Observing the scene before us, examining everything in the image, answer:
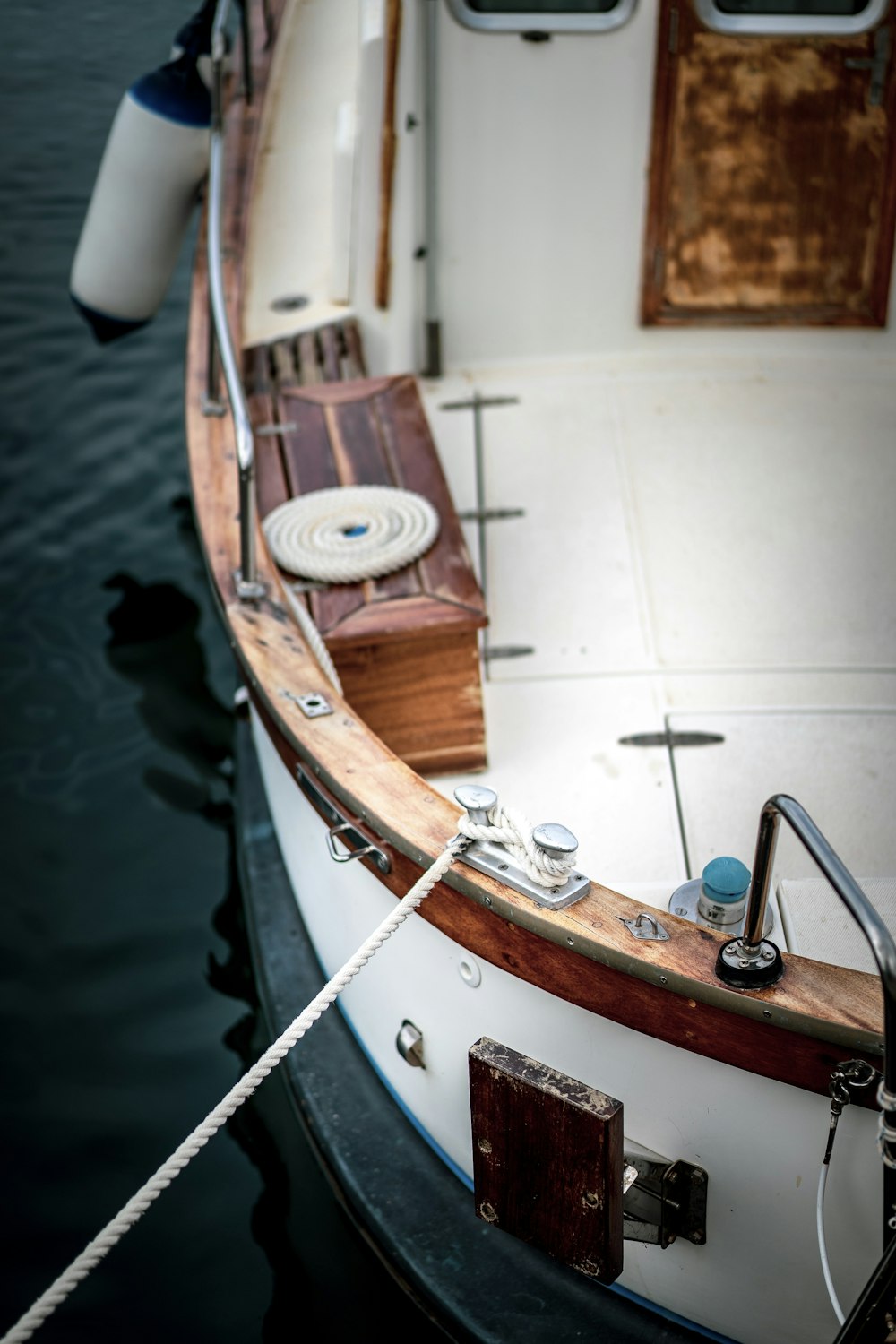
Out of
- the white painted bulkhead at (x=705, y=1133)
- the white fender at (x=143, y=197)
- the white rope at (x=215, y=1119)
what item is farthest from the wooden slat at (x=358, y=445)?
the white fender at (x=143, y=197)

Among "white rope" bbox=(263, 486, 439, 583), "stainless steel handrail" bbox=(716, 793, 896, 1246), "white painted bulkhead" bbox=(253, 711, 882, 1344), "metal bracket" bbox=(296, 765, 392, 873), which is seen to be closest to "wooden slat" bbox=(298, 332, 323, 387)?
"white rope" bbox=(263, 486, 439, 583)

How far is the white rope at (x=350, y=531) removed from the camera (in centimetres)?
285

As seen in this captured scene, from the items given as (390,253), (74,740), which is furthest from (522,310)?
(74,740)

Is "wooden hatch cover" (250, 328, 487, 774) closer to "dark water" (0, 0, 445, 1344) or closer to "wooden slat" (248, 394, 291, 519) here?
"wooden slat" (248, 394, 291, 519)

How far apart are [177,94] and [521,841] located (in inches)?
137

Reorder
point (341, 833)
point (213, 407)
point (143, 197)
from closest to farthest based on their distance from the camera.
Result: point (341, 833) < point (213, 407) < point (143, 197)

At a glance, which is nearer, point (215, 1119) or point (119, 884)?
point (215, 1119)

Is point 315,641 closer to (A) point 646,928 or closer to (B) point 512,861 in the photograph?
(B) point 512,861

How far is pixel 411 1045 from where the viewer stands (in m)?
2.34

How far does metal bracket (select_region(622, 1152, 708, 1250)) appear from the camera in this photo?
6.16ft

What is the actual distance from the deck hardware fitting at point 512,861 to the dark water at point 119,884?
1.21 meters

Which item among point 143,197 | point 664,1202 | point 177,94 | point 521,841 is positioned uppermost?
point 177,94

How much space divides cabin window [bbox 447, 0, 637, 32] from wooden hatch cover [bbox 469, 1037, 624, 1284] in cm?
279

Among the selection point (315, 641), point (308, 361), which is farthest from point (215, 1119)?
point (308, 361)
